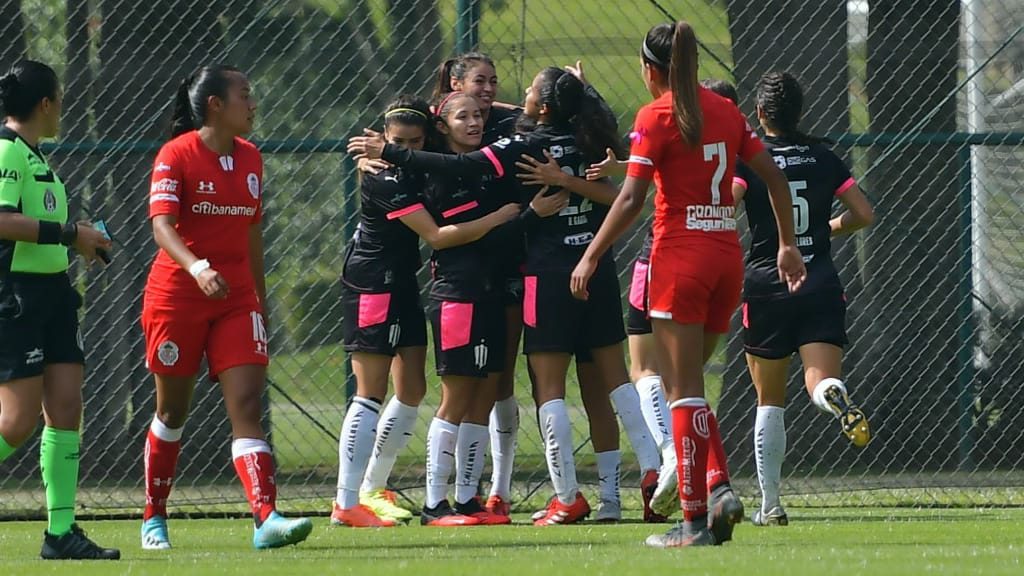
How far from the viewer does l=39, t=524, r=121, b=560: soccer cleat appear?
631cm

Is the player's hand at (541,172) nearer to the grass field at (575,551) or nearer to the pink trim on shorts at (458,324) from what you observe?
the pink trim on shorts at (458,324)

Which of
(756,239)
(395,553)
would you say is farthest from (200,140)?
(756,239)

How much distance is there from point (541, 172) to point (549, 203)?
167 mm

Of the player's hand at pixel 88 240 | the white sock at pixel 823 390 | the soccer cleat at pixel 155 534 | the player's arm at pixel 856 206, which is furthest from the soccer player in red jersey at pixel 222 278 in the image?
the player's arm at pixel 856 206

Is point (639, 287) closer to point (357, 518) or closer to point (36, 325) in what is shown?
point (357, 518)

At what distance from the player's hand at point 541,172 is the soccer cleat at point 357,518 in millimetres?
1765

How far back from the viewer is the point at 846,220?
7879 millimetres

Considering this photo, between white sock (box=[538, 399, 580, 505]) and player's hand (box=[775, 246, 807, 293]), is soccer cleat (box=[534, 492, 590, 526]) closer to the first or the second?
white sock (box=[538, 399, 580, 505])

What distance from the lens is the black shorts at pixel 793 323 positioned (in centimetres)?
767

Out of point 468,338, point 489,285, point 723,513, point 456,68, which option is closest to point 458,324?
point 468,338

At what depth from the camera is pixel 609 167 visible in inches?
304

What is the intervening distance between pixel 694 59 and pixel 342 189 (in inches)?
142

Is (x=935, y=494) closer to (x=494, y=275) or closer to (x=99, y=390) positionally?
(x=494, y=275)

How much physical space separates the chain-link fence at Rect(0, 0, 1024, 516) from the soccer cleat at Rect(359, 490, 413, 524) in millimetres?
1136
